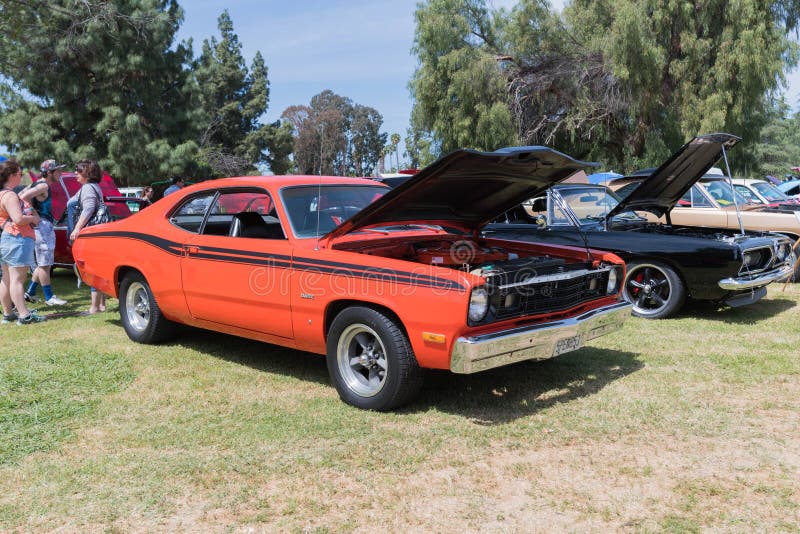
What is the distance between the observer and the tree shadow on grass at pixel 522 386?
434cm

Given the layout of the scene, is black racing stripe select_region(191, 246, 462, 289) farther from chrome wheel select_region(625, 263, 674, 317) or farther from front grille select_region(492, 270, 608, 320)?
chrome wheel select_region(625, 263, 674, 317)

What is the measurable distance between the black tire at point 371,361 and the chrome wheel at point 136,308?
2694mm

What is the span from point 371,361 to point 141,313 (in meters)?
3.07

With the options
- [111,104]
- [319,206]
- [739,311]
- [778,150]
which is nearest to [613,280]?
[319,206]

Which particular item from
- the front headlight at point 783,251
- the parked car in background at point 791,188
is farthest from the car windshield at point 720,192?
the parked car in background at point 791,188

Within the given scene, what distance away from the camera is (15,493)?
10.7ft

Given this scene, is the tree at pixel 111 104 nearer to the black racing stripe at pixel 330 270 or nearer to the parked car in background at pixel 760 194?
the parked car in background at pixel 760 194

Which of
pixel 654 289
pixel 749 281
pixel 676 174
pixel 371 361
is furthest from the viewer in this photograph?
pixel 676 174

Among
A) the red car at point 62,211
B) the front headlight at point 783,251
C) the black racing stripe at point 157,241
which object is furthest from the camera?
the red car at point 62,211

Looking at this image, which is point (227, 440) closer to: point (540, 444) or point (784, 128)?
point (540, 444)

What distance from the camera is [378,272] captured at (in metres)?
4.07

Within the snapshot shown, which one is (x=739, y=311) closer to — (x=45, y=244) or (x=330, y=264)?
(x=330, y=264)

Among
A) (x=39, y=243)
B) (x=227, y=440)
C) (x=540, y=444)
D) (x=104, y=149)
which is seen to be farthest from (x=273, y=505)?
(x=104, y=149)

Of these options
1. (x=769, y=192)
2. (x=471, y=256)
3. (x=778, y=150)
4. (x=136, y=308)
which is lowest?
(x=136, y=308)
